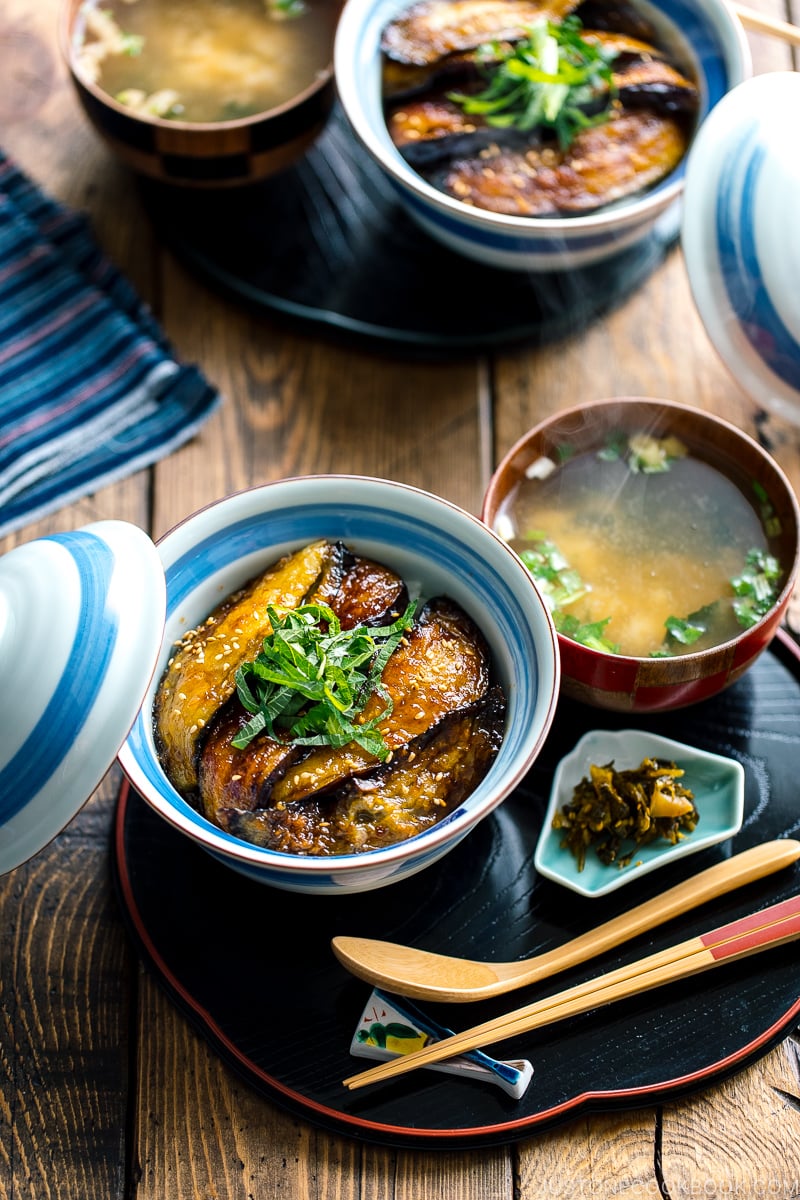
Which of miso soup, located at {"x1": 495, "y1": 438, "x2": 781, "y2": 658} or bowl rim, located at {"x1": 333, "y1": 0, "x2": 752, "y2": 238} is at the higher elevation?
bowl rim, located at {"x1": 333, "y1": 0, "x2": 752, "y2": 238}

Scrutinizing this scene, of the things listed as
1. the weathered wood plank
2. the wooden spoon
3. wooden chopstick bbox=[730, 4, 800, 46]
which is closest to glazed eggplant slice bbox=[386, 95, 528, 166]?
wooden chopstick bbox=[730, 4, 800, 46]

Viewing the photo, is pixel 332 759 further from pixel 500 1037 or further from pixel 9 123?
pixel 9 123

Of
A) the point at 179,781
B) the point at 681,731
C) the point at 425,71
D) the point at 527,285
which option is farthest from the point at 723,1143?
the point at 425,71

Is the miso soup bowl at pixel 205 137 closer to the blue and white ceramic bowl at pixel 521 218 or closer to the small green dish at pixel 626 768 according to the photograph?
the blue and white ceramic bowl at pixel 521 218

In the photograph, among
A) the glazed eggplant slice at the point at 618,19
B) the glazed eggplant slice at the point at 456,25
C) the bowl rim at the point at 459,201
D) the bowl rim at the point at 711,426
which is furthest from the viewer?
the glazed eggplant slice at the point at 618,19

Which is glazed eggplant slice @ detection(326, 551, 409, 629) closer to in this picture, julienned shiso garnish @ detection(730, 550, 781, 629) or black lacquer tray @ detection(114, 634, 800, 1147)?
black lacquer tray @ detection(114, 634, 800, 1147)

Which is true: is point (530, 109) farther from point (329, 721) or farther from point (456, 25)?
point (329, 721)

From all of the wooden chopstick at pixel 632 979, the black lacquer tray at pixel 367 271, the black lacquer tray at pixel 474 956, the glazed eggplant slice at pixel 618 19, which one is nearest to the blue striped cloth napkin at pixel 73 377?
the black lacquer tray at pixel 367 271
